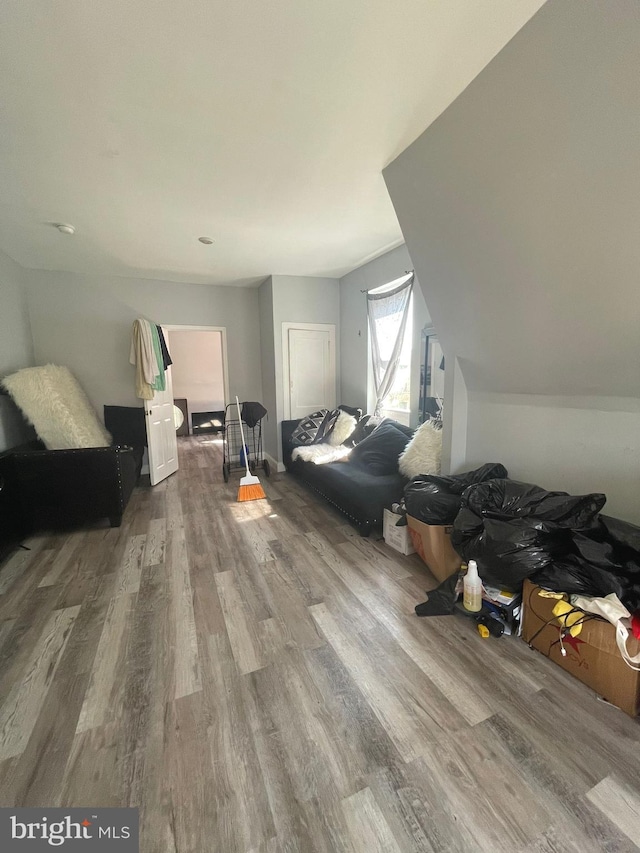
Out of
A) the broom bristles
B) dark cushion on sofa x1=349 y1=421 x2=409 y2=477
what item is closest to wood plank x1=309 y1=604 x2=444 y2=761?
dark cushion on sofa x1=349 y1=421 x2=409 y2=477

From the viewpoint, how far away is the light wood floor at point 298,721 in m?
1.02

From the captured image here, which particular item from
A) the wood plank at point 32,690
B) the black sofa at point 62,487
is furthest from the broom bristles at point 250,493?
the wood plank at point 32,690

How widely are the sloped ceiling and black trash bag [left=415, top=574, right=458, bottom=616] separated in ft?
4.46

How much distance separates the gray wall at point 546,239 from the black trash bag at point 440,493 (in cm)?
29

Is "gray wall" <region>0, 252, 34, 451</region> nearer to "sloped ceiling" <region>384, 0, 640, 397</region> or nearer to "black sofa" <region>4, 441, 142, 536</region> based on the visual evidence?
"black sofa" <region>4, 441, 142, 536</region>

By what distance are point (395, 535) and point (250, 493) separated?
6.04 feet

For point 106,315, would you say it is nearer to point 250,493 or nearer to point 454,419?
point 250,493

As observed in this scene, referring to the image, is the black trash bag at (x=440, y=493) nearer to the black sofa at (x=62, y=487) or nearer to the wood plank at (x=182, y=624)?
the wood plank at (x=182, y=624)

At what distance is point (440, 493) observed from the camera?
2148mm

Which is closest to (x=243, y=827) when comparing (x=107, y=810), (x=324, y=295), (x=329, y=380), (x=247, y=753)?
(x=247, y=753)

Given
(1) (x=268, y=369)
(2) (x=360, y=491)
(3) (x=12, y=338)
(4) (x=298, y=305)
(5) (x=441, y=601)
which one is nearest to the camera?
(5) (x=441, y=601)

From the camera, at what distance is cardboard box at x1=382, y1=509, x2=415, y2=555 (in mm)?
2526

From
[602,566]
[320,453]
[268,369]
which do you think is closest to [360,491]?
[320,453]

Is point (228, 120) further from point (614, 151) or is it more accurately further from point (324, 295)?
point (324, 295)
